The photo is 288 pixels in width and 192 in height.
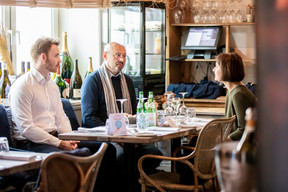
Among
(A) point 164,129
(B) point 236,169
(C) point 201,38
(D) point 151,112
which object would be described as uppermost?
(C) point 201,38

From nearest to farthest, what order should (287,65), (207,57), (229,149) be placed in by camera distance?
(287,65), (229,149), (207,57)

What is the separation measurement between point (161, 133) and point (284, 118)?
10.0 feet

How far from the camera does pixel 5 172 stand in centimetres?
239

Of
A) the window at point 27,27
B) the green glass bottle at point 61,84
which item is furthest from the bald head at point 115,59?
the window at point 27,27

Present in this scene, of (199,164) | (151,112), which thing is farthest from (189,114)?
(199,164)

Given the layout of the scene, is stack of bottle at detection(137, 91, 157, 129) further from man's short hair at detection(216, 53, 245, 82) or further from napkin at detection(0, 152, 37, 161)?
napkin at detection(0, 152, 37, 161)

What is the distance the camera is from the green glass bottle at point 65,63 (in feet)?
18.5

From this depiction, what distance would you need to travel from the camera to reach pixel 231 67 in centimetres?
424

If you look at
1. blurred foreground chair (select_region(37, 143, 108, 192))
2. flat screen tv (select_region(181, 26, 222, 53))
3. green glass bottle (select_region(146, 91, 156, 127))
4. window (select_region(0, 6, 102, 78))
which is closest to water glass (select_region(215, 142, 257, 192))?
blurred foreground chair (select_region(37, 143, 108, 192))

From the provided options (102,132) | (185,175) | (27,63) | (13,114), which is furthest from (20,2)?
(185,175)

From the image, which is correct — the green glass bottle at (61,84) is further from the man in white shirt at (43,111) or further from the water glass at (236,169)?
the water glass at (236,169)

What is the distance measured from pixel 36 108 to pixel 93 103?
766mm

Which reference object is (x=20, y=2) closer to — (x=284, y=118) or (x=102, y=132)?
(x=102, y=132)

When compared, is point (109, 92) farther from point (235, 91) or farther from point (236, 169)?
point (236, 169)
